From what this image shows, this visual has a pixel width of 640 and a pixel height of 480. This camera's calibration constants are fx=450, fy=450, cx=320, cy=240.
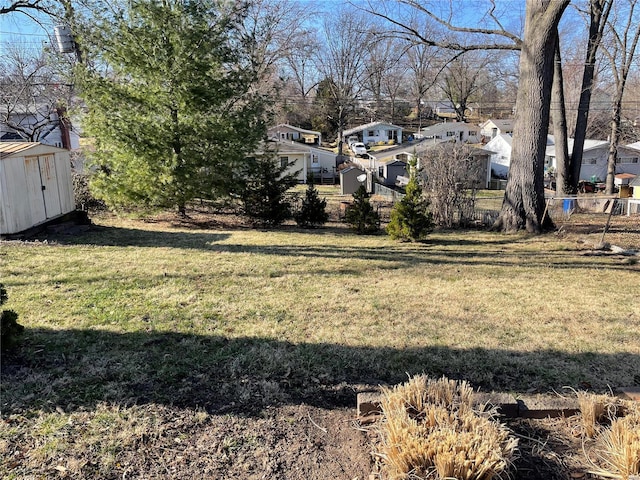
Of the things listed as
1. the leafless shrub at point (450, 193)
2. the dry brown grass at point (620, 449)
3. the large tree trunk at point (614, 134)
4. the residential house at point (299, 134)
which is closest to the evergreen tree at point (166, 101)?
the leafless shrub at point (450, 193)

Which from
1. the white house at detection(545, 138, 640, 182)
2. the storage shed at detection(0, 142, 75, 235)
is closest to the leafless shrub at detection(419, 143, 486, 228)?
the storage shed at detection(0, 142, 75, 235)

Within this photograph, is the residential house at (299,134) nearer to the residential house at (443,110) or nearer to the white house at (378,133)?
the white house at (378,133)

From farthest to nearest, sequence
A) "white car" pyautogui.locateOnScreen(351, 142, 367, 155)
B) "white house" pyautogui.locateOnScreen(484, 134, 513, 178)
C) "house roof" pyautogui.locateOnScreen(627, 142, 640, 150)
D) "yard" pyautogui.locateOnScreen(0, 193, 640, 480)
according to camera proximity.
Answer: "white car" pyautogui.locateOnScreen(351, 142, 367, 155) → "white house" pyautogui.locateOnScreen(484, 134, 513, 178) → "house roof" pyautogui.locateOnScreen(627, 142, 640, 150) → "yard" pyautogui.locateOnScreen(0, 193, 640, 480)

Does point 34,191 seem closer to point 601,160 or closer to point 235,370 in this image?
point 235,370

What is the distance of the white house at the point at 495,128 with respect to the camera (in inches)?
1944

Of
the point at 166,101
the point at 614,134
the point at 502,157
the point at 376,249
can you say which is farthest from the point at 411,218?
the point at 502,157

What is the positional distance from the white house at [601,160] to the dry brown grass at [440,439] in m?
37.0

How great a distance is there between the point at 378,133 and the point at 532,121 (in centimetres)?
4480

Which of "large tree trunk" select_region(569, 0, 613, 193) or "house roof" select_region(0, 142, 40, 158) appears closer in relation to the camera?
"house roof" select_region(0, 142, 40, 158)

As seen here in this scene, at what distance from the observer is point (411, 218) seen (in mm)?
9555

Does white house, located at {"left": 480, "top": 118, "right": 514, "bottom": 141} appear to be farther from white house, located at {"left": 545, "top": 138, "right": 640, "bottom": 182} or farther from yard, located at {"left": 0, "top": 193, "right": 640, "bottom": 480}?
yard, located at {"left": 0, "top": 193, "right": 640, "bottom": 480}

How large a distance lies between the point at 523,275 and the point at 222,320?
181 inches

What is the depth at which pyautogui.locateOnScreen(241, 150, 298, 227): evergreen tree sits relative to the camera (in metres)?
12.1

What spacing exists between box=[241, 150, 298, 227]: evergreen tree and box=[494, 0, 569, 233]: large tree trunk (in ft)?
18.9
